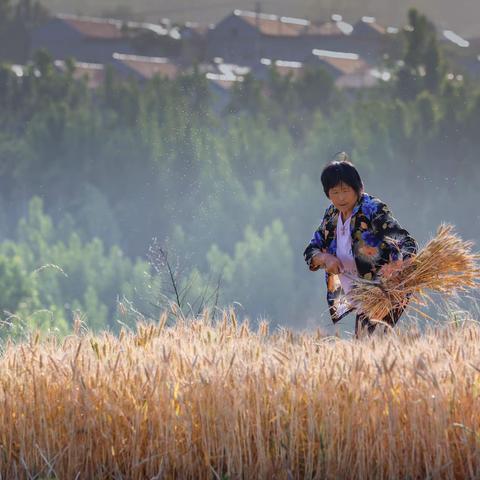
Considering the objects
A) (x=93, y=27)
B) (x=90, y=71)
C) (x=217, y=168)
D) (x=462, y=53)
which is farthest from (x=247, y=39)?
(x=462, y=53)

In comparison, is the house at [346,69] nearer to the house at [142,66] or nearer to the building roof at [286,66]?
the building roof at [286,66]

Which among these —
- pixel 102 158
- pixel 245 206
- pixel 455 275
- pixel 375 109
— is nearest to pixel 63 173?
pixel 102 158

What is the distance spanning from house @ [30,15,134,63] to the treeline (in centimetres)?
764

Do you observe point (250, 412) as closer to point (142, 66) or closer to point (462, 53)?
point (142, 66)

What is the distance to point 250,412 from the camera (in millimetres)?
5445

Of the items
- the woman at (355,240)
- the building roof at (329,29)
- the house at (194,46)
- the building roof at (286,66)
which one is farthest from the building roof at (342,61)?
the woman at (355,240)

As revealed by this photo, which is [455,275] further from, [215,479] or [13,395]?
[13,395]

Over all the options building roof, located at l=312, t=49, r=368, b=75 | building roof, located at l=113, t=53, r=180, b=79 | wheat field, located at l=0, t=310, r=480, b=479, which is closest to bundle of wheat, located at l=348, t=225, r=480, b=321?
wheat field, located at l=0, t=310, r=480, b=479

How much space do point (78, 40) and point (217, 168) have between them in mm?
17020

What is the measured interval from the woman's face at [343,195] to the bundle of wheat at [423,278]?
0.36 m

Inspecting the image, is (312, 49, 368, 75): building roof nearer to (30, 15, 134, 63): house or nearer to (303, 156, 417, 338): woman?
(30, 15, 134, 63): house

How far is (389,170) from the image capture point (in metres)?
75.1

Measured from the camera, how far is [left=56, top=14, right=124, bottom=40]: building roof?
9169 cm

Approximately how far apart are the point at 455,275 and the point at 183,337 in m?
1.37
